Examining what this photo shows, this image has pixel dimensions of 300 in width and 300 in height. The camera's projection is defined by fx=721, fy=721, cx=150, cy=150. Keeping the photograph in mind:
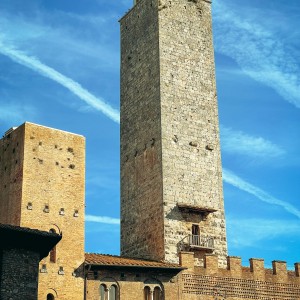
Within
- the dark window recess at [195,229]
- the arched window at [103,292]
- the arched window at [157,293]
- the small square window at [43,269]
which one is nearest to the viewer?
the small square window at [43,269]

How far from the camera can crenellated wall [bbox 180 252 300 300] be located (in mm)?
34656

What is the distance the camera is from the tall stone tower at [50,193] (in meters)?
30.1

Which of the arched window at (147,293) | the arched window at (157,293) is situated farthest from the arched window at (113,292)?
the arched window at (157,293)

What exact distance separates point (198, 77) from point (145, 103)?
3466 mm

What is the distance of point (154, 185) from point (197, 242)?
12.4 feet

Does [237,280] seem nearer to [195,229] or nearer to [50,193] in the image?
[195,229]

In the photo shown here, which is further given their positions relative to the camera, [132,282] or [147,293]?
[147,293]

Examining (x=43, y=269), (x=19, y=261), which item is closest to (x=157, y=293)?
(x=43, y=269)

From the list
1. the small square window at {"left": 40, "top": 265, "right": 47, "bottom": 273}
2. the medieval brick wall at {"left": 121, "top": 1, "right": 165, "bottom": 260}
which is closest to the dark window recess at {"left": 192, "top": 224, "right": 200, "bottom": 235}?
the medieval brick wall at {"left": 121, "top": 1, "right": 165, "bottom": 260}

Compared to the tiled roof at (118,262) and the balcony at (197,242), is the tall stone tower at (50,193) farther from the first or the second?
the balcony at (197,242)

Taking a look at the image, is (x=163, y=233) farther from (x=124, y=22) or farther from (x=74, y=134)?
(x=124, y=22)

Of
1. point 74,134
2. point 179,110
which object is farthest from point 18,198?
point 179,110

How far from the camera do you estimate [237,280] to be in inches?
1420

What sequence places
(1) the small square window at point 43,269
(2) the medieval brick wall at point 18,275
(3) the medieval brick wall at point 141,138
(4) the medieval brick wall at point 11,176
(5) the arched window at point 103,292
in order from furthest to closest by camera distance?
(3) the medieval brick wall at point 141,138 < (5) the arched window at point 103,292 < (4) the medieval brick wall at point 11,176 < (1) the small square window at point 43,269 < (2) the medieval brick wall at point 18,275
